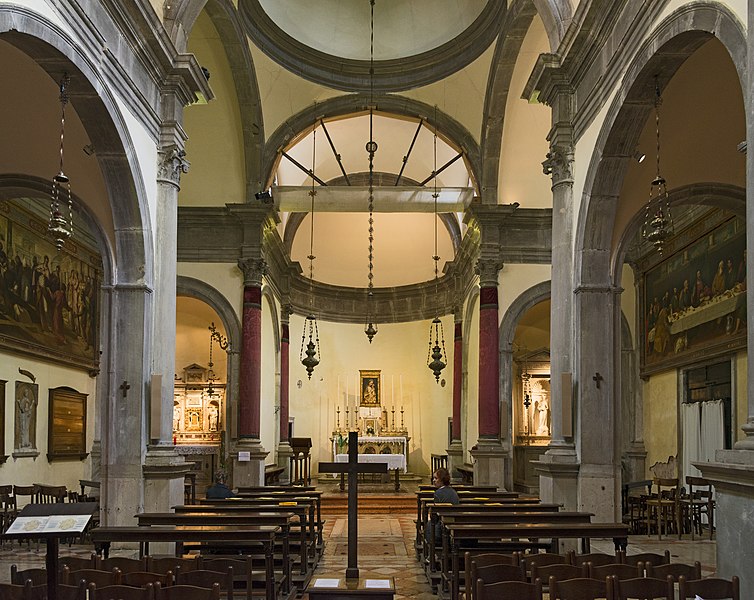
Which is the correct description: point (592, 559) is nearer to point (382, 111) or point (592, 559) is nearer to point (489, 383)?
point (489, 383)

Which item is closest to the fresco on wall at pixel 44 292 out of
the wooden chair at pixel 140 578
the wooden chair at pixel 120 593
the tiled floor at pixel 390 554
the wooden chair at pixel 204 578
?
the tiled floor at pixel 390 554

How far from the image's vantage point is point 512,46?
55.5ft

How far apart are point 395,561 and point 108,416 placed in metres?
4.04

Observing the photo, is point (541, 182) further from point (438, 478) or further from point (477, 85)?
point (438, 478)

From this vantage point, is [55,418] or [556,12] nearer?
[556,12]

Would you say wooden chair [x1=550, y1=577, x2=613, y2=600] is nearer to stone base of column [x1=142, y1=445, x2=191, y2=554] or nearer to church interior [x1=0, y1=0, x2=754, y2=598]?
church interior [x1=0, y1=0, x2=754, y2=598]

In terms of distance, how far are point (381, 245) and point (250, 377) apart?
983 cm

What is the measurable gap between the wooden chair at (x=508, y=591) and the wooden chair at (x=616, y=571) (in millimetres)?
730

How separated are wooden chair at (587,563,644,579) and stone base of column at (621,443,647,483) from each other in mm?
12877

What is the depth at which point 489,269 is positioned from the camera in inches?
718

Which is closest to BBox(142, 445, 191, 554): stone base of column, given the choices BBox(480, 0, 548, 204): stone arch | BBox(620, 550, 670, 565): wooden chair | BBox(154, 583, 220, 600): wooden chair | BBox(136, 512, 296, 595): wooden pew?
BBox(136, 512, 296, 595): wooden pew

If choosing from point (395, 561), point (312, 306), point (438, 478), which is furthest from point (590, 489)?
point (312, 306)

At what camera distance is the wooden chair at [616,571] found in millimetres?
5824

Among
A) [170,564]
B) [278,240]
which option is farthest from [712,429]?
[170,564]
